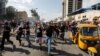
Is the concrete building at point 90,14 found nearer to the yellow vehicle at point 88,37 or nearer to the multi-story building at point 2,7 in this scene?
the yellow vehicle at point 88,37

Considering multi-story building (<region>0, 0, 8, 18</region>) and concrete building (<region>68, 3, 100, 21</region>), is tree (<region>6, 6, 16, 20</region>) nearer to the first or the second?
multi-story building (<region>0, 0, 8, 18</region>)

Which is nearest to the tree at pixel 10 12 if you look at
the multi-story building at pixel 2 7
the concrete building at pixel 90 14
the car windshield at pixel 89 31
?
the multi-story building at pixel 2 7

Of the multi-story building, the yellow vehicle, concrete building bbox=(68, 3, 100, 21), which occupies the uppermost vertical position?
the multi-story building

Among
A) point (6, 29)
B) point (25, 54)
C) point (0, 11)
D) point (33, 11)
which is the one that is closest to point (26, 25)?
point (6, 29)

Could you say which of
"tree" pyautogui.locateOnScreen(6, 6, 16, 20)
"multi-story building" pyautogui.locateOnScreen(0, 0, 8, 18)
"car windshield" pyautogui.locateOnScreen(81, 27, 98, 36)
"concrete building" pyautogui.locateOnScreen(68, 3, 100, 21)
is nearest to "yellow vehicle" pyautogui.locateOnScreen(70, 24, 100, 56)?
"car windshield" pyautogui.locateOnScreen(81, 27, 98, 36)

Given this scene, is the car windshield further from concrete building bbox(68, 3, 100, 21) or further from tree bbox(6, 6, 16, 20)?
tree bbox(6, 6, 16, 20)

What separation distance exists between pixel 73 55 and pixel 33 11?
3833 inches

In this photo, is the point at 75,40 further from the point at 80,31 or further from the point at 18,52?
the point at 18,52

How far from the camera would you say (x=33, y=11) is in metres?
113

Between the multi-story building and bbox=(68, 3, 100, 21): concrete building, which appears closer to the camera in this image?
bbox=(68, 3, 100, 21): concrete building

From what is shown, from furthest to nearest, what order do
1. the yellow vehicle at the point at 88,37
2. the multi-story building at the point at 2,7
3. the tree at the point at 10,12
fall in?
the tree at the point at 10,12 → the multi-story building at the point at 2,7 → the yellow vehicle at the point at 88,37

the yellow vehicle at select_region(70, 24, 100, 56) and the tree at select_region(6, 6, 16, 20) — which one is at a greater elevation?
the tree at select_region(6, 6, 16, 20)

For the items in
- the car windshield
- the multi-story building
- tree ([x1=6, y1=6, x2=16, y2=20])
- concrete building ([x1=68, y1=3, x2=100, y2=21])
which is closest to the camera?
the car windshield

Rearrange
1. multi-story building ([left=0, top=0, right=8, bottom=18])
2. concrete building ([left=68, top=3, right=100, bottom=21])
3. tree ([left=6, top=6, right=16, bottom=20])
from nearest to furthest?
concrete building ([left=68, top=3, right=100, bottom=21]) < multi-story building ([left=0, top=0, right=8, bottom=18]) < tree ([left=6, top=6, right=16, bottom=20])
